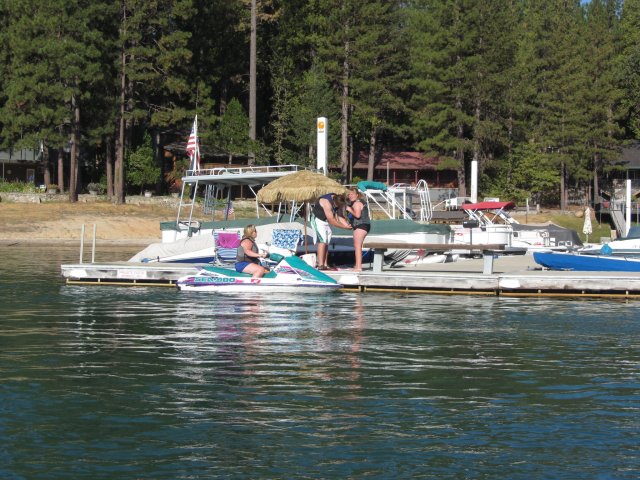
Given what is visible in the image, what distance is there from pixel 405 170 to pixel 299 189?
64.5 metres

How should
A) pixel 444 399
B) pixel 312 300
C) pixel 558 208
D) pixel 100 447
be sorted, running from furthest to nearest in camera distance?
pixel 558 208 < pixel 312 300 < pixel 444 399 < pixel 100 447

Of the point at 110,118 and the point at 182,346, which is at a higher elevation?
the point at 110,118

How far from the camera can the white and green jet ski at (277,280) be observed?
23969mm

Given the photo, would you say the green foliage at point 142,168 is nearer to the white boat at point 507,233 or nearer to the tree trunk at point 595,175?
the white boat at point 507,233

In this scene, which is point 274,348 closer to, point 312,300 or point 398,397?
point 398,397

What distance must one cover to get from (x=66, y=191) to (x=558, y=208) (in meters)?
37.7

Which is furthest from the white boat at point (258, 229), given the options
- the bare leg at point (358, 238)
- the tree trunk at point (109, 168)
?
the tree trunk at point (109, 168)

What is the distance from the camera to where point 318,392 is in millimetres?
13414

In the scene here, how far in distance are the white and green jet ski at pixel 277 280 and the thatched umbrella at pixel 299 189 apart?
2045 mm

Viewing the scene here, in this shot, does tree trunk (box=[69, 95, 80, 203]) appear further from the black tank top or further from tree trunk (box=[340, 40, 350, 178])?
the black tank top

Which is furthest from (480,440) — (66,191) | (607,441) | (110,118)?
(66,191)

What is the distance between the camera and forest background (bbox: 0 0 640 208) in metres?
61.8

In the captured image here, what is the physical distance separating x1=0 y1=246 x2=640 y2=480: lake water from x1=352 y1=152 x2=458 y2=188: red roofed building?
65.6 metres

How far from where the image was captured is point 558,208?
269 ft
